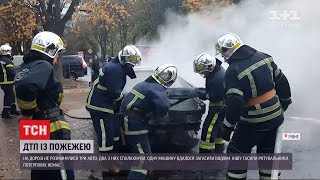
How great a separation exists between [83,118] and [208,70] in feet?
15.7

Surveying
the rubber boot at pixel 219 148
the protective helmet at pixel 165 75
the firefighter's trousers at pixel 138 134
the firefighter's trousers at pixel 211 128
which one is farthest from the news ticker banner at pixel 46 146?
the rubber boot at pixel 219 148

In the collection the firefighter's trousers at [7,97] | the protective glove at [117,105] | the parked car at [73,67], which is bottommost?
the parked car at [73,67]

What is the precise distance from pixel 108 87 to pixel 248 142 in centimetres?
188

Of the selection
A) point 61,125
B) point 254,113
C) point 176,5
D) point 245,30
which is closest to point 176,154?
point 254,113

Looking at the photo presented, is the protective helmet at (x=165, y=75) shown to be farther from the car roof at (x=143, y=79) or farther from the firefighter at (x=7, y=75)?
the firefighter at (x=7, y=75)

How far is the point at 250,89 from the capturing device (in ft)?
14.0

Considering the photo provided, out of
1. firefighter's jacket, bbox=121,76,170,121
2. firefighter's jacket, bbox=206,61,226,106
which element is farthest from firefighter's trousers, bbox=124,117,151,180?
firefighter's jacket, bbox=206,61,226,106

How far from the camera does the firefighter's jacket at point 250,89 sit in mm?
4250

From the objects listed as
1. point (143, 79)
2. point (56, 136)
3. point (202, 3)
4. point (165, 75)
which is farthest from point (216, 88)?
point (202, 3)

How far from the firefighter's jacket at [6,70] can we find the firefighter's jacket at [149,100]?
551 centimetres

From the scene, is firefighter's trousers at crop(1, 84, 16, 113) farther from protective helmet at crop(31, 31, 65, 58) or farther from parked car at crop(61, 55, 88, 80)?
parked car at crop(61, 55, 88, 80)

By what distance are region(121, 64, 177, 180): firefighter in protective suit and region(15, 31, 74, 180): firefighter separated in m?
0.78

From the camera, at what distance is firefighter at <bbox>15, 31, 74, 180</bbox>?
380 cm

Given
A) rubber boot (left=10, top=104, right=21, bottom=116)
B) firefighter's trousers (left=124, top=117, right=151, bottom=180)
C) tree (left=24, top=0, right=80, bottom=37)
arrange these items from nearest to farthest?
firefighter's trousers (left=124, top=117, right=151, bottom=180) < rubber boot (left=10, top=104, right=21, bottom=116) < tree (left=24, top=0, right=80, bottom=37)
